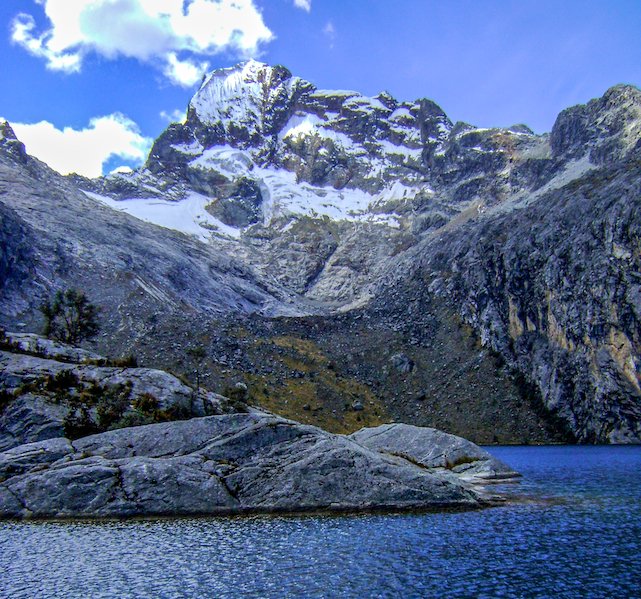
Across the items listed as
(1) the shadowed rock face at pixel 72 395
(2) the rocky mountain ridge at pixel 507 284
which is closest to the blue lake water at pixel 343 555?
(1) the shadowed rock face at pixel 72 395

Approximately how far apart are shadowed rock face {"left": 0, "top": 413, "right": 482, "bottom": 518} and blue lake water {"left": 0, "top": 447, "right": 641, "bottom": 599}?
2.09 meters

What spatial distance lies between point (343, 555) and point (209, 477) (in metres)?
14.7

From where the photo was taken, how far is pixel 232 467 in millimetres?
38750

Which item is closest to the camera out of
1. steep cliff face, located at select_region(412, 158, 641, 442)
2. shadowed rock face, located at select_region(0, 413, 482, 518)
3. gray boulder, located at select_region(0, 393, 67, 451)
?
shadowed rock face, located at select_region(0, 413, 482, 518)

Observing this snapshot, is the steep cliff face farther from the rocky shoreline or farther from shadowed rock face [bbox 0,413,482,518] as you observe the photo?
shadowed rock face [bbox 0,413,482,518]

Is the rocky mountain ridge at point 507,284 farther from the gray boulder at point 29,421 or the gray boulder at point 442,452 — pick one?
the gray boulder at point 29,421

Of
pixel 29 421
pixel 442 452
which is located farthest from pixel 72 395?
pixel 442 452

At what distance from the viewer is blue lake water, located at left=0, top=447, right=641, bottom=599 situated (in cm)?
2133

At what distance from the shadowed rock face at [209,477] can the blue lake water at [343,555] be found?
6.84ft

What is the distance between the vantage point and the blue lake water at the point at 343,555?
21.3 metres

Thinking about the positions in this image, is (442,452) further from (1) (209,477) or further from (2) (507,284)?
(2) (507,284)

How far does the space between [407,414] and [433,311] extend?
123 ft

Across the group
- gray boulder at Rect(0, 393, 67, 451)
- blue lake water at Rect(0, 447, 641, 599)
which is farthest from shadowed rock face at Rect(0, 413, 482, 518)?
gray boulder at Rect(0, 393, 67, 451)

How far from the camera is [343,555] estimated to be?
84.3 feet
